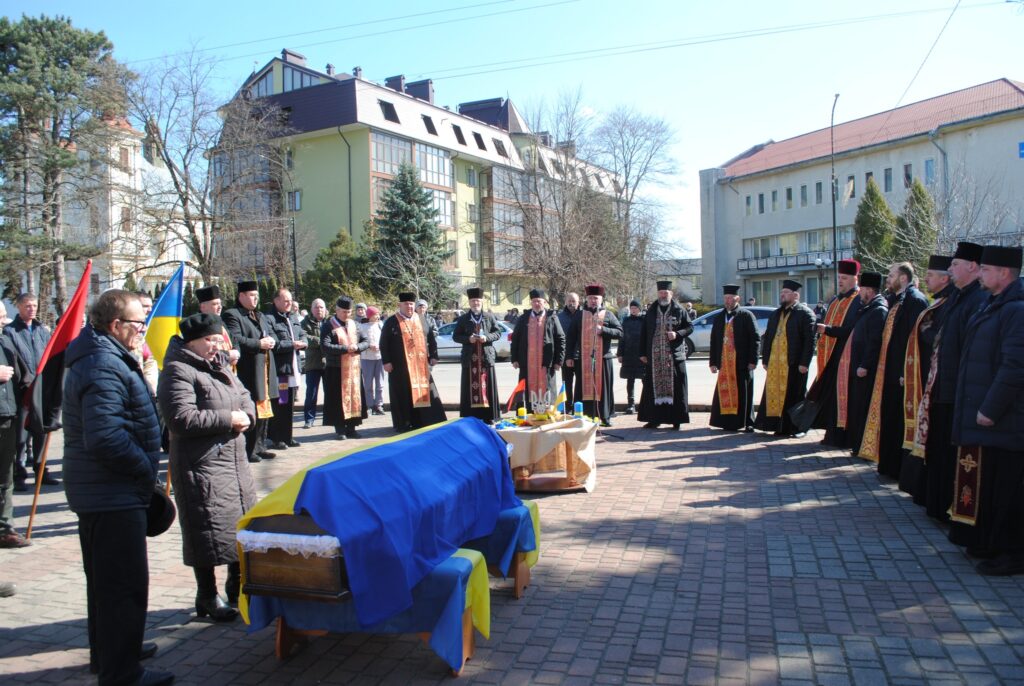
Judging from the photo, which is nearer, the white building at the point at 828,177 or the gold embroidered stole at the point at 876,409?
the gold embroidered stole at the point at 876,409

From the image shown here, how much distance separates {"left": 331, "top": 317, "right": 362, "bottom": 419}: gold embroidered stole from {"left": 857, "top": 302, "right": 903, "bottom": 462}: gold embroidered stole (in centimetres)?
655

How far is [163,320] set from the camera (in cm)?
732

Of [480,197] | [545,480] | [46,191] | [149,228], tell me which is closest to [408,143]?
[480,197]

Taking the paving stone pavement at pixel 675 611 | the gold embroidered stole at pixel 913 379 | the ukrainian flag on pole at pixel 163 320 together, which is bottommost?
the paving stone pavement at pixel 675 611

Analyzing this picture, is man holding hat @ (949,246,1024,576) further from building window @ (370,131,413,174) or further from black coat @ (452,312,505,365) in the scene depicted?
building window @ (370,131,413,174)

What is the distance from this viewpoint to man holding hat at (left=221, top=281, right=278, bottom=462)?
9.03m

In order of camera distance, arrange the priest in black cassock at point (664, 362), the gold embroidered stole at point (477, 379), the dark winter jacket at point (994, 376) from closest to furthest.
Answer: the dark winter jacket at point (994, 376)
the priest in black cassock at point (664, 362)
the gold embroidered stole at point (477, 379)

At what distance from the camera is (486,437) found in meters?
5.26

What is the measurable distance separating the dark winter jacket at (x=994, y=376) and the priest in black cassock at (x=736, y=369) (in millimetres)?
5621

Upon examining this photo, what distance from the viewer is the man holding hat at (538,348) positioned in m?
11.8

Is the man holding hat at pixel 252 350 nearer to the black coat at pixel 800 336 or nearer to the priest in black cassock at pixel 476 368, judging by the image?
the priest in black cassock at pixel 476 368

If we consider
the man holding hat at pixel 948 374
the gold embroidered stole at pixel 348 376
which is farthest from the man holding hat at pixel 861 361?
the gold embroidered stole at pixel 348 376

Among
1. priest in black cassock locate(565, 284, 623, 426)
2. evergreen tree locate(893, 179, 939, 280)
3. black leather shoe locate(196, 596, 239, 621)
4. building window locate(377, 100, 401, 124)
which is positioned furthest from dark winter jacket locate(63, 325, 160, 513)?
building window locate(377, 100, 401, 124)

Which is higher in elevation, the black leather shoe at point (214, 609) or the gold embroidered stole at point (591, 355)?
the gold embroidered stole at point (591, 355)
